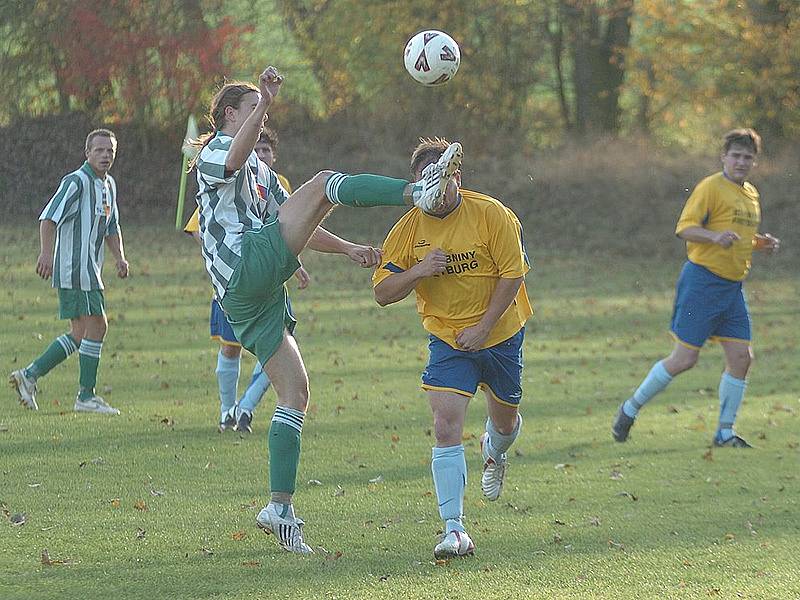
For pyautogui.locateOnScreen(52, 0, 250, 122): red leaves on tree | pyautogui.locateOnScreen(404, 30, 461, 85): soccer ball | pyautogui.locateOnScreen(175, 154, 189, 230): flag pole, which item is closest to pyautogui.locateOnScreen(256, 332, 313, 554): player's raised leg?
pyautogui.locateOnScreen(404, 30, 461, 85): soccer ball

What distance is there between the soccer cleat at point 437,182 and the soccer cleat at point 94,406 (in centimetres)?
496

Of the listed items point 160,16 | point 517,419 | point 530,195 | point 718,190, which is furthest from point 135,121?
point 517,419

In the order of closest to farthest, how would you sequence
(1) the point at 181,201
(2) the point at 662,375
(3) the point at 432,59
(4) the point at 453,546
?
(4) the point at 453,546
(3) the point at 432,59
(2) the point at 662,375
(1) the point at 181,201

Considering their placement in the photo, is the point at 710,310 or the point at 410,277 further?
the point at 710,310

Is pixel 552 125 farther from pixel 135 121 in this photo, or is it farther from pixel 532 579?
pixel 532 579

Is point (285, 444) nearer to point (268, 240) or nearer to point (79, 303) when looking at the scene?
point (268, 240)

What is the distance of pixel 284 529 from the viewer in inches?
240

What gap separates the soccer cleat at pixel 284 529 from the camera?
20.0 feet

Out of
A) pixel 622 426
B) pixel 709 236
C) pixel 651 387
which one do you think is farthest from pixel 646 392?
pixel 709 236

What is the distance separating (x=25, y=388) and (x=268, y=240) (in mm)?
4720

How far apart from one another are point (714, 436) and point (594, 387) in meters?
2.64

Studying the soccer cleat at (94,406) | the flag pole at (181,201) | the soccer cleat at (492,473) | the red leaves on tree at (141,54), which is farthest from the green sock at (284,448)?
the red leaves on tree at (141,54)

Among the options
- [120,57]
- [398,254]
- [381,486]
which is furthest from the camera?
[120,57]

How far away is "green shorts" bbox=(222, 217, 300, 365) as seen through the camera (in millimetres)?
6004
